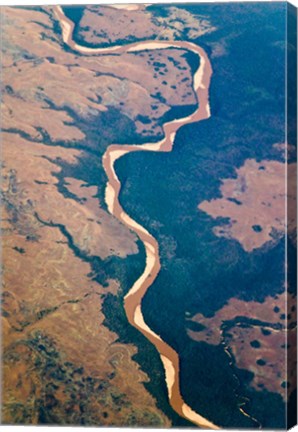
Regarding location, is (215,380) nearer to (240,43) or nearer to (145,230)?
(145,230)

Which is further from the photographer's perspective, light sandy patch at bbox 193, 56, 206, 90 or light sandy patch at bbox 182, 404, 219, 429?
light sandy patch at bbox 193, 56, 206, 90

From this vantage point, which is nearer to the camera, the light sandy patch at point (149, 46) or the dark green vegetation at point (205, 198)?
the dark green vegetation at point (205, 198)

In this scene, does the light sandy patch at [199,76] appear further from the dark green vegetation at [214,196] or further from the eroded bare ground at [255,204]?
the eroded bare ground at [255,204]

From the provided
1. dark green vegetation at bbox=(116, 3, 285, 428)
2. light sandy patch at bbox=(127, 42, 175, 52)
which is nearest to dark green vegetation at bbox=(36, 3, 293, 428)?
dark green vegetation at bbox=(116, 3, 285, 428)

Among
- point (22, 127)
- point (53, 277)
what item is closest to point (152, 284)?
point (53, 277)

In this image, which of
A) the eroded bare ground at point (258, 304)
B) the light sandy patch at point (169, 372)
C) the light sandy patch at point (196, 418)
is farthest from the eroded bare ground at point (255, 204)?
the light sandy patch at point (196, 418)

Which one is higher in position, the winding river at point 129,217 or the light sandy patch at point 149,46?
the light sandy patch at point 149,46

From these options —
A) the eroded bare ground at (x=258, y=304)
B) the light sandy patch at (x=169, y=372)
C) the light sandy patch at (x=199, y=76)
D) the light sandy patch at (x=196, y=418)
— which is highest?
the light sandy patch at (x=199, y=76)

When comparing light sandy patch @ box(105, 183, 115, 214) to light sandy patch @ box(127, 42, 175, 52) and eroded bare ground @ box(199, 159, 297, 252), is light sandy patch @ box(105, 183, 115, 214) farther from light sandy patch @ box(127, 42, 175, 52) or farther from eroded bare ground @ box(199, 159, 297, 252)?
light sandy patch @ box(127, 42, 175, 52)
